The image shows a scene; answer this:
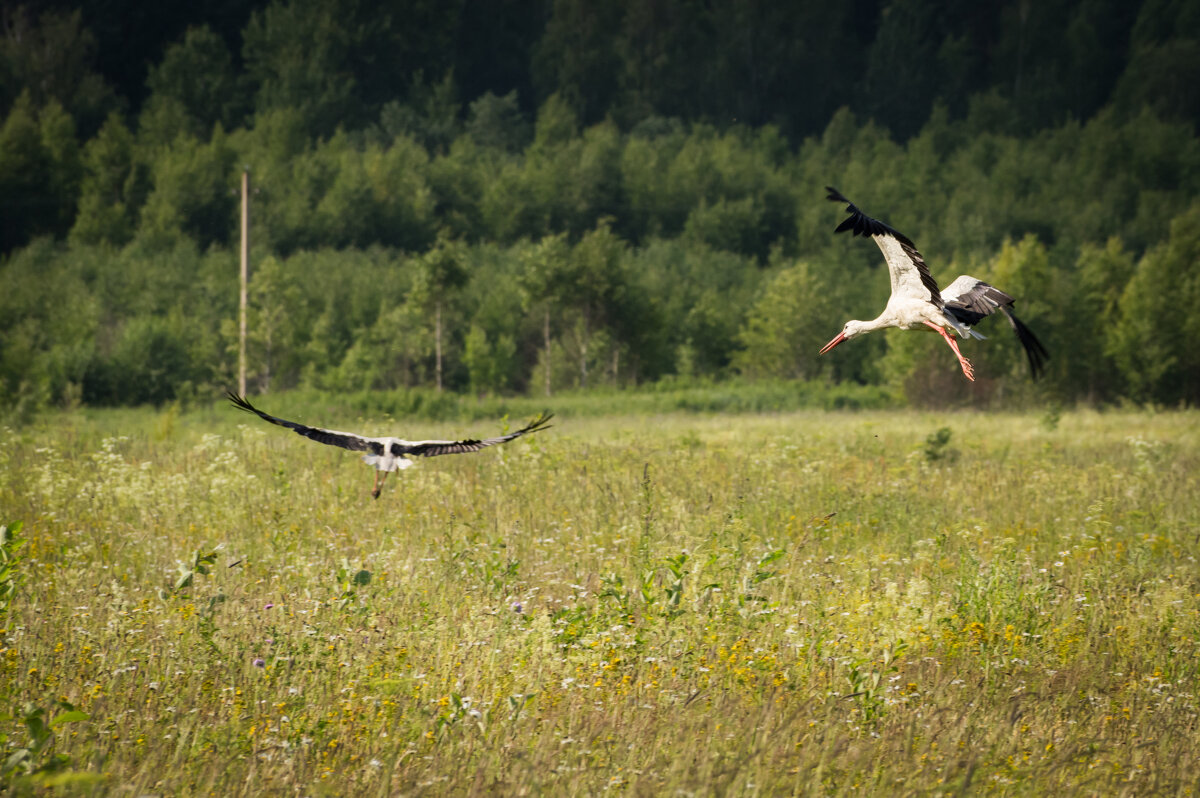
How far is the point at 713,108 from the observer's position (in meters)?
86.7

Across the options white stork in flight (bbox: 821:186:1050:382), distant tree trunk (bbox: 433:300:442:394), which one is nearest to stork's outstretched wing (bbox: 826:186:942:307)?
white stork in flight (bbox: 821:186:1050:382)

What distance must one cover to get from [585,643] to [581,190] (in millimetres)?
61276

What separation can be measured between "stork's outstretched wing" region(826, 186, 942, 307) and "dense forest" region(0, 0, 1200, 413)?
59.5 feet

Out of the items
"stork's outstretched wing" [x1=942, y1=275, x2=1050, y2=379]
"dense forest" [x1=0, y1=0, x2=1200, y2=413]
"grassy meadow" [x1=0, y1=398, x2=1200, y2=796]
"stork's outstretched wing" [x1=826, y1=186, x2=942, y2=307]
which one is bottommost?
"grassy meadow" [x1=0, y1=398, x2=1200, y2=796]

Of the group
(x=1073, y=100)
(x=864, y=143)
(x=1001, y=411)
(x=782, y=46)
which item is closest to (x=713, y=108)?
(x=782, y=46)

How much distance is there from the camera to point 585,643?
551cm

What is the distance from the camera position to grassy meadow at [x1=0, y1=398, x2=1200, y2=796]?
420 cm

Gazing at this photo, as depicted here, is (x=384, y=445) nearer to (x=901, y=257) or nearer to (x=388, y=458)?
(x=388, y=458)

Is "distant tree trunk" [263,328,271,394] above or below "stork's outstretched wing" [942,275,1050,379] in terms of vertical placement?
below

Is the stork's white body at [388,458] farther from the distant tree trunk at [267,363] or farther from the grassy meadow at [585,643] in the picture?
the distant tree trunk at [267,363]

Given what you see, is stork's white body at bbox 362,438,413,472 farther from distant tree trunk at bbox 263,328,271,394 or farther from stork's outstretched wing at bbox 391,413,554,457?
distant tree trunk at bbox 263,328,271,394

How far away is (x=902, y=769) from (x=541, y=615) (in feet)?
6.72

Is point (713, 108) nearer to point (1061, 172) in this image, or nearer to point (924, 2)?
point (924, 2)

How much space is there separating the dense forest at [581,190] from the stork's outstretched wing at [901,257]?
18121 millimetres
